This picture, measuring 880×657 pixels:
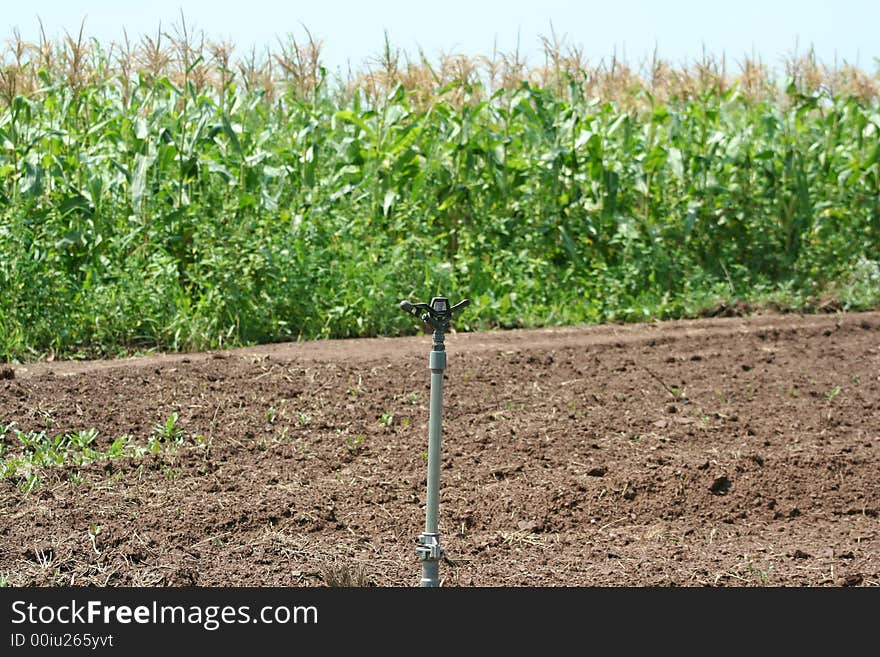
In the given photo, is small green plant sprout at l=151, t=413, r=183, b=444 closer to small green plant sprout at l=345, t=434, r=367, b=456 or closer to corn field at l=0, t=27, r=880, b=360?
small green plant sprout at l=345, t=434, r=367, b=456

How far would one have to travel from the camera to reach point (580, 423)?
20.1 feet

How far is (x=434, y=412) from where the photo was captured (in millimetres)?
3432

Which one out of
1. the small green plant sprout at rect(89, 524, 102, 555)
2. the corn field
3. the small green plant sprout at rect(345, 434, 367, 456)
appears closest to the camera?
the small green plant sprout at rect(89, 524, 102, 555)

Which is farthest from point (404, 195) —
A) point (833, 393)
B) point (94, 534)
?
point (94, 534)

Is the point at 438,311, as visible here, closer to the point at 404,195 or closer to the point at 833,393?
the point at 833,393

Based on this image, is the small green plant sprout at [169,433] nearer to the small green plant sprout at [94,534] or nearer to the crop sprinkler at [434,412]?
the small green plant sprout at [94,534]

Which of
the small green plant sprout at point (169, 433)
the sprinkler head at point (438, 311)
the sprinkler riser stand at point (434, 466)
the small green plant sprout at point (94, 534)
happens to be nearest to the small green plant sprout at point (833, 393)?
the small green plant sprout at point (169, 433)

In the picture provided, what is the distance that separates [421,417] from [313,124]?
4.25 meters

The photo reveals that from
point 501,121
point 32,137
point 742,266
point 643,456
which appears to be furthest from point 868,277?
point 32,137

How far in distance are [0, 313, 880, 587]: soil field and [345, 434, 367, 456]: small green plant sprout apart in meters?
0.01

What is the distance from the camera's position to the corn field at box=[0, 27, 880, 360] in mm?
8156

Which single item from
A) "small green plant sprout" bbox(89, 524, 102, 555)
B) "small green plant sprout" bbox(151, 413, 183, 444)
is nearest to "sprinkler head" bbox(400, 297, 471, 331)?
"small green plant sprout" bbox(89, 524, 102, 555)

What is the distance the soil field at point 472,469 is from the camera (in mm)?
4312

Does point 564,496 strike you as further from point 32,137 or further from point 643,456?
point 32,137
